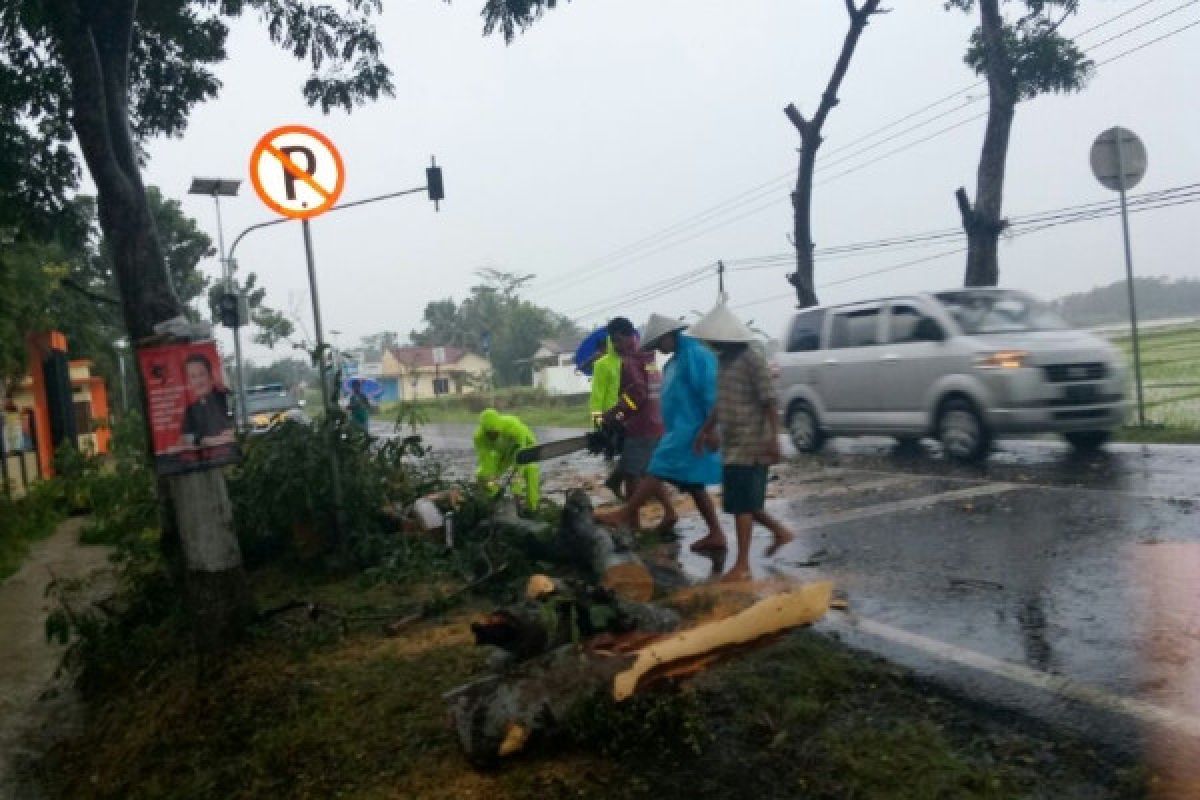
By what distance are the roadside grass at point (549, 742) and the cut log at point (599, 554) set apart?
0.88m

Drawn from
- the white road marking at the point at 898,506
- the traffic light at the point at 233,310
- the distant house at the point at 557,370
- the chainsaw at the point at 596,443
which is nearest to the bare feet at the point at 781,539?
the white road marking at the point at 898,506

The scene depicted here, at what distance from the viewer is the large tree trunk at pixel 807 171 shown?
18.4m

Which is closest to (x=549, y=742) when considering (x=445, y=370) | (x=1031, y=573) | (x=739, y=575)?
(x=739, y=575)

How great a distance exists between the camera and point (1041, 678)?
153 inches

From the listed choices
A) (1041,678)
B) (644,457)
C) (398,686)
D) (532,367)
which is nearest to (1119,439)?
(644,457)

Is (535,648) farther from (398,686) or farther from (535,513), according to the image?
(535,513)

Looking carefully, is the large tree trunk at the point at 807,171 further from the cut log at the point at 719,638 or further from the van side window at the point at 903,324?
the cut log at the point at 719,638

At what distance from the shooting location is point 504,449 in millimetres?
7715

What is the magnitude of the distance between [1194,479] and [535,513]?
5423 mm

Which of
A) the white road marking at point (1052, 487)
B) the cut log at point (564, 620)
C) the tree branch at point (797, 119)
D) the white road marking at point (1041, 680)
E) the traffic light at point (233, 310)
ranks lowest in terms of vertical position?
the white road marking at point (1041, 680)

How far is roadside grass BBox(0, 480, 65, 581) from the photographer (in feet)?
33.9

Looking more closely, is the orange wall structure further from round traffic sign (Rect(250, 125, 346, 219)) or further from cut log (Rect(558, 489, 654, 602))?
cut log (Rect(558, 489, 654, 602))

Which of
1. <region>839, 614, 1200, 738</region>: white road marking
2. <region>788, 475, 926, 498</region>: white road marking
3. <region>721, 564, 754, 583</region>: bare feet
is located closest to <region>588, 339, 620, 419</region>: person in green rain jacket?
<region>788, 475, 926, 498</region>: white road marking

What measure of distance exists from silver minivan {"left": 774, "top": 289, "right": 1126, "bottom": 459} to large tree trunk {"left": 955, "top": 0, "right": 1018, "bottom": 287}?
5.34 m
